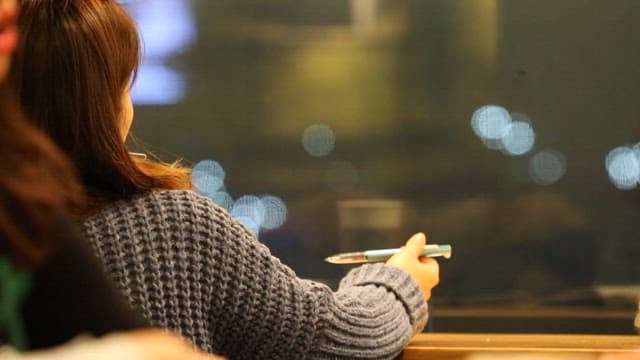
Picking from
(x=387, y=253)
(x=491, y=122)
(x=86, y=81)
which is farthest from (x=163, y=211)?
(x=491, y=122)

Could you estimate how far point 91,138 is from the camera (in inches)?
40.1

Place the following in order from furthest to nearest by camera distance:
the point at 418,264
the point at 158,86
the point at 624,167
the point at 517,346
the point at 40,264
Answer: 1. the point at 158,86
2. the point at 624,167
3. the point at 517,346
4. the point at 418,264
5. the point at 40,264

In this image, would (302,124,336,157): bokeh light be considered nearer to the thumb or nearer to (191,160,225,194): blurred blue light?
(191,160,225,194): blurred blue light

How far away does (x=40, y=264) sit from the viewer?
20.0 inches

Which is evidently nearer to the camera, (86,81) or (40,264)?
(40,264)

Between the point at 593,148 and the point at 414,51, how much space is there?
35 centimetres

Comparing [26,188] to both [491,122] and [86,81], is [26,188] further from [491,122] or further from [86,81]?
[491,122]

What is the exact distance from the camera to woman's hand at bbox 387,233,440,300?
1328 millimetres

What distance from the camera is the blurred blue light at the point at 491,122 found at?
5.41ft

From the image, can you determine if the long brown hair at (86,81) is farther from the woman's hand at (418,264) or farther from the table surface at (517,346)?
the table surface at (517,346)

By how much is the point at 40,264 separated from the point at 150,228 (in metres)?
0.55

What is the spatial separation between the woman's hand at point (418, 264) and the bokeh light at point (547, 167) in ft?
1.15

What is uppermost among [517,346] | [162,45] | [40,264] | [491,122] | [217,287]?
[162,45]

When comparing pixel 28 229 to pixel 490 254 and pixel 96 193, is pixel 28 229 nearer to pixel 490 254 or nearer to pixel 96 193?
pixel 96 193
